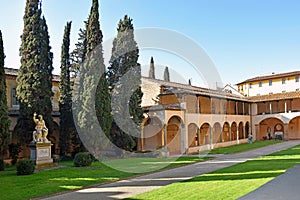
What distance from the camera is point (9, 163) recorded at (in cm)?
2183

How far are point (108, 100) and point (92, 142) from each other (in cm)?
344

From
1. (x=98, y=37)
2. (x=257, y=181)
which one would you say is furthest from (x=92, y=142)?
(x=257, y=181)

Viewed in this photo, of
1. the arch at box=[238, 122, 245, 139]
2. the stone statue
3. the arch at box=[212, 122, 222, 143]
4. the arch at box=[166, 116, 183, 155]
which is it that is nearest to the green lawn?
the stone statue

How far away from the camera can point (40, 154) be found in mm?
18125

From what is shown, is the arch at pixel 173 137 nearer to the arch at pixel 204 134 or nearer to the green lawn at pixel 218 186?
the arch at pixel 204 134

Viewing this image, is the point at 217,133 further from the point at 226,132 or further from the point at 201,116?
the point at 201,116

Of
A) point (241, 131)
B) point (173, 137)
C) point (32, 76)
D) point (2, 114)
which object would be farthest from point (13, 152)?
point (241, 131)

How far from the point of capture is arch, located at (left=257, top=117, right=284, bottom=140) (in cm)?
4438

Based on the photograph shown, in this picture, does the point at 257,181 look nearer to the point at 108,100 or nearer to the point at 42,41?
the point at 108,100

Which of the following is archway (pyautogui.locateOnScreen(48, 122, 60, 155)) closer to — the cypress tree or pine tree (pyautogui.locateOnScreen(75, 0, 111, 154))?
the cypress tree

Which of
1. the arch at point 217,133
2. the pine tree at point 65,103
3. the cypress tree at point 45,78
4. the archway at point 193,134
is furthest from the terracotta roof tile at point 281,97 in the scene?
the cypress tree at point 45,78

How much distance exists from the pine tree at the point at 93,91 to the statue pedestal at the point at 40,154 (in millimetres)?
3819

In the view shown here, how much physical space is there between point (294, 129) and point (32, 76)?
117 ft

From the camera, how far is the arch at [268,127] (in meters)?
44.4
